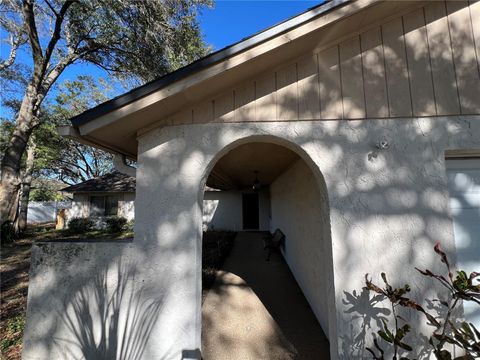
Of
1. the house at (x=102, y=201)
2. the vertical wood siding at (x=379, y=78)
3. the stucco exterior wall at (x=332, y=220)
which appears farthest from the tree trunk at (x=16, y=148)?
the vertical wood siding at (x=379, y=78)

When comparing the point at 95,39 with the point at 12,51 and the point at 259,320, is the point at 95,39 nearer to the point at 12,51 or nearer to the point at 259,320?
the point at 12,51

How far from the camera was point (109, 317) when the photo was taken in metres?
2.82

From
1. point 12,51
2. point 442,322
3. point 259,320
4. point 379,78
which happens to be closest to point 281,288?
point 259,320

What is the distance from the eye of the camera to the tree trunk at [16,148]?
37.2 feet

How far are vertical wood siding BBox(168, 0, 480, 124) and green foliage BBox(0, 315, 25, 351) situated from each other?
4.16 metres

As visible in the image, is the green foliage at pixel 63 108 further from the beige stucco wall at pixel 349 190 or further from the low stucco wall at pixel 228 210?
the beige stucco wall at pixel 349 190

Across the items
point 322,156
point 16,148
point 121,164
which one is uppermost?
point 16,148

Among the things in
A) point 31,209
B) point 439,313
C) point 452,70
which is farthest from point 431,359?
point 31,209

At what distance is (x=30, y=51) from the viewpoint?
38.1ft

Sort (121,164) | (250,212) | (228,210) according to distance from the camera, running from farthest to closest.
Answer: (228,210) < (250,212) < (121,164)

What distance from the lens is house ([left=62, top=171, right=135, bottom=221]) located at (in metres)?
17.9

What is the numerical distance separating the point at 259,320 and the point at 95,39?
12441 millimetres

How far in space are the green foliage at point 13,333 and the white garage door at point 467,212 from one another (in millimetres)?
6169

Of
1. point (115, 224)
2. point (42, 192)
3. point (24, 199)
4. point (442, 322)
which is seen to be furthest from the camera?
→ point (42, 192)
